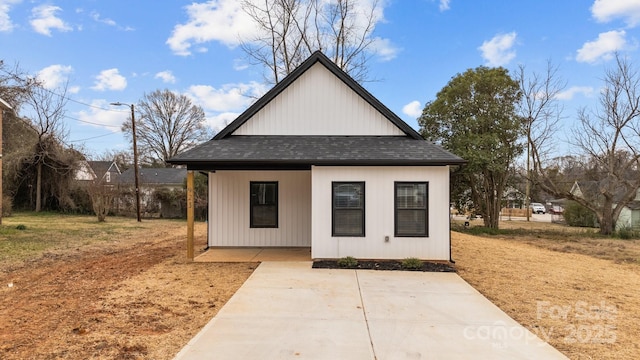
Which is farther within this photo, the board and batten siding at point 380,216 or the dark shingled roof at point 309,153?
the board and batten siding at point 380,216

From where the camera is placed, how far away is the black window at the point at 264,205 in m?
10.4

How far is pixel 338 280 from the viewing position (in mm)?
6812

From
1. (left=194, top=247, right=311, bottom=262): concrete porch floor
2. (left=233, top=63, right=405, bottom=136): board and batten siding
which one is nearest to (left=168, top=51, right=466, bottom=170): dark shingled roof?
(left=233, top=63, right=405, bottom=136): board and batten siding

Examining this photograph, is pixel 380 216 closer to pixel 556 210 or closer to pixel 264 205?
pixel 264 205

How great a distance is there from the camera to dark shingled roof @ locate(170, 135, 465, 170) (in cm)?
819

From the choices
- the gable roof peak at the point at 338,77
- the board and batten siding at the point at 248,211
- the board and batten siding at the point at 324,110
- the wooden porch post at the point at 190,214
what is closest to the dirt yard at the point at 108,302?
the wooden porch post at the point at 190,214

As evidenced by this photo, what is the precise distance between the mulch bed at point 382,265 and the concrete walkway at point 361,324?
0.99 metres

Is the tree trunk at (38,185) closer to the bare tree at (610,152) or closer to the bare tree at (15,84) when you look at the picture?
the bare tree at (15,84)

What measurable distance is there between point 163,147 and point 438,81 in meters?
29.3

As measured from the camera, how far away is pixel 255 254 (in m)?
9.48

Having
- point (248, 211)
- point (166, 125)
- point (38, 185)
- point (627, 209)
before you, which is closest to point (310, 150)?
point (248, 211)

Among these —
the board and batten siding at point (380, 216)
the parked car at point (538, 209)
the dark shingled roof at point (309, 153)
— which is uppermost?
the dark shingled roof at point (309, 153)

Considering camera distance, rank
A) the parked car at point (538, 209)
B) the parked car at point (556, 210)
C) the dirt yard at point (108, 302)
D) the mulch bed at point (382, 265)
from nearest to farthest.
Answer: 1. the dirt yard at point (108, 302)
2. the mulch bed at point (382, 265)
3. the parked car at point (556, 210)
4. the parked car at point (538, 209)

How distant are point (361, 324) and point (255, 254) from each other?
214 inches
